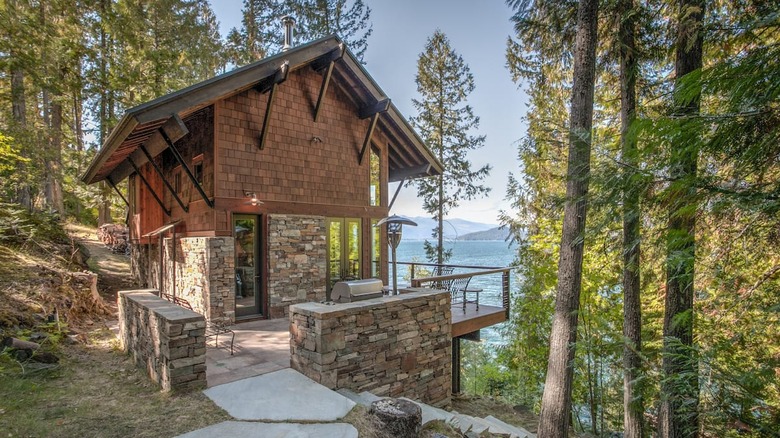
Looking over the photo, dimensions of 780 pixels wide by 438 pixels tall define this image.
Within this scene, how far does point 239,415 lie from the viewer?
12.3ft

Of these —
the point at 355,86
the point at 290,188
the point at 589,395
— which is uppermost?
the point at 355,86

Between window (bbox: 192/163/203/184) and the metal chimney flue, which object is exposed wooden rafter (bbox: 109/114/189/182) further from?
the metal chimney flue

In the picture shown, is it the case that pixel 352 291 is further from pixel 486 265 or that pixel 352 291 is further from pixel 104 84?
pixel 486 265

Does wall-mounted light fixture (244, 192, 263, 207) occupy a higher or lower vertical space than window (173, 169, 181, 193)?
lower

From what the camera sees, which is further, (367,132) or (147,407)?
(367,132)

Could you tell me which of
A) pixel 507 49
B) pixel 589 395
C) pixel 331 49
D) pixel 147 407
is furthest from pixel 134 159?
pixel 589 395

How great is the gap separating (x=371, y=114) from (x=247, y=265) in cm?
499

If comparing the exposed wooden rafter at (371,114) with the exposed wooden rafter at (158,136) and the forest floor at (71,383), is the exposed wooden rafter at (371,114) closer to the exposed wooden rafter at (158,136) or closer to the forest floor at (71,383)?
the exposed wooden rafter at (158,136)

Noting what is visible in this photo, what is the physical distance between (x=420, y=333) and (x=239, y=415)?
121 inches

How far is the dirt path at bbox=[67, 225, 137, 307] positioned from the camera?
1115 centimetres

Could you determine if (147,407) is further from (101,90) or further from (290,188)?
(101,90)

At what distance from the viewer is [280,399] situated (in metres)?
4.10

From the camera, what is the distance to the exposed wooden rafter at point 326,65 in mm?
8680

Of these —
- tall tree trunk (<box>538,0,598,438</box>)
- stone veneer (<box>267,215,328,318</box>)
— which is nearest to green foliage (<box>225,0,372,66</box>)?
stone veneer (<box>267,215,328,318</box>)
